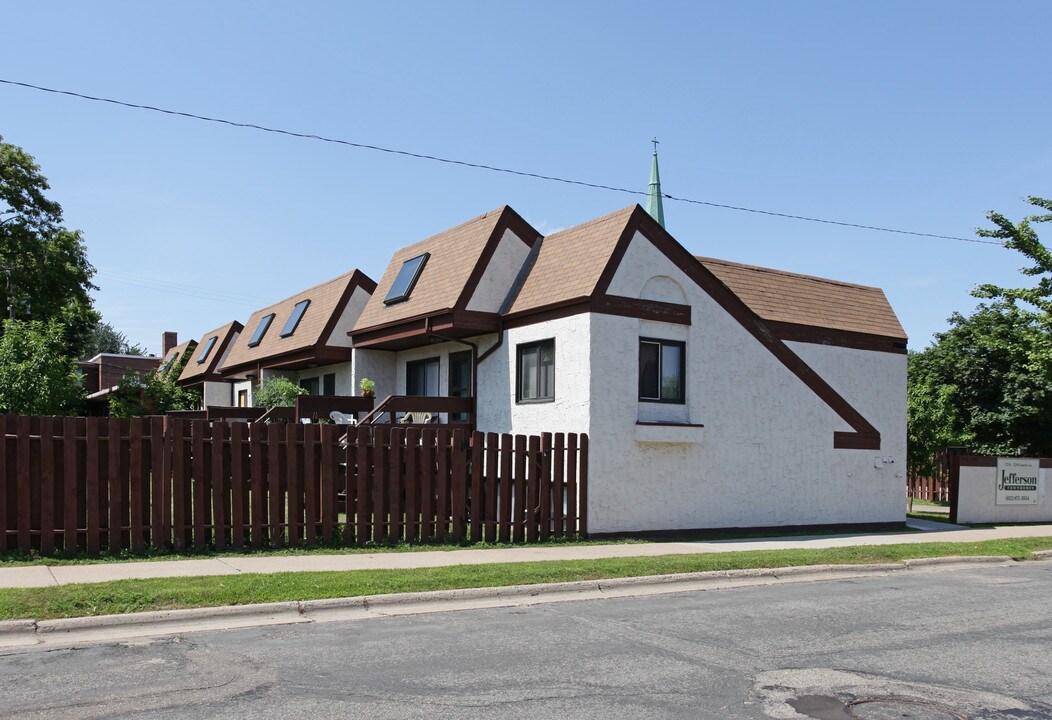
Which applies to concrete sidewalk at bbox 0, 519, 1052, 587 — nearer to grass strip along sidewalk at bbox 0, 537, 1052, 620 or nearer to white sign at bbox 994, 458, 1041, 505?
grass strip along sidewalk at bbox 0, 537, 1052, 620

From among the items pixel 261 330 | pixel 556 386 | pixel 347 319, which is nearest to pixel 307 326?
pixel 347 319

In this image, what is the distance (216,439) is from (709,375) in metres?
9.28

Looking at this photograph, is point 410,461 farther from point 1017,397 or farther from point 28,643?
point 1017,397

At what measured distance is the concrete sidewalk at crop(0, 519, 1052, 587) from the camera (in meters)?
10.3

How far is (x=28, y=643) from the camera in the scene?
25.0 ft

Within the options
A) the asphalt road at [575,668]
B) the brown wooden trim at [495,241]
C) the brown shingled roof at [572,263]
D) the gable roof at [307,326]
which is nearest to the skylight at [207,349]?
the gable roof at [307,326]

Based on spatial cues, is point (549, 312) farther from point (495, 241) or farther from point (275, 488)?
point (275, 488)

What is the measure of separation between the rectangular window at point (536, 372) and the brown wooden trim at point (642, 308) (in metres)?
1.33

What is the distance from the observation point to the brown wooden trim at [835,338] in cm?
1958

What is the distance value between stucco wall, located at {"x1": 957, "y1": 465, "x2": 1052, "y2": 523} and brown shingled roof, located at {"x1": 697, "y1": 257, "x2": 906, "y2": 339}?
4129 millimetres

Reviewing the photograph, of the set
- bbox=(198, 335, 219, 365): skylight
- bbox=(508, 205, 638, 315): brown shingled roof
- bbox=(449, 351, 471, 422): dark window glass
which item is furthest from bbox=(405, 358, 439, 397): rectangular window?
bbox=(198, 335, 219, 365): skylight

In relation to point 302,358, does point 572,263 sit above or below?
above

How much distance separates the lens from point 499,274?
18.9 metres

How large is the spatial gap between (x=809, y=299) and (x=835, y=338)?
1135 millimetres
